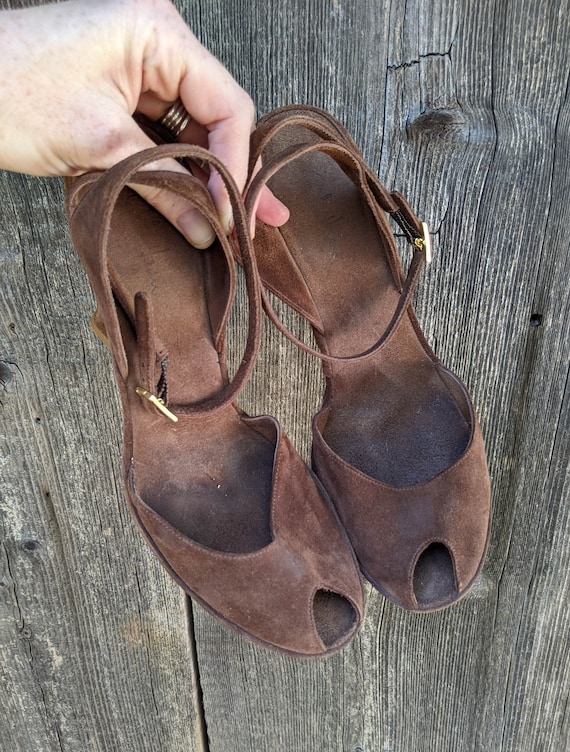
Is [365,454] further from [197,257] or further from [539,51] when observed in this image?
[539,51]

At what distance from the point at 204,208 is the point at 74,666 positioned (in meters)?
1.10

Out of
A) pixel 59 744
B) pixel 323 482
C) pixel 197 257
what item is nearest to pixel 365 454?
pixel 323 482

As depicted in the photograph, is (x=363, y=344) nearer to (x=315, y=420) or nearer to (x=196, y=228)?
(x=315, y=420)

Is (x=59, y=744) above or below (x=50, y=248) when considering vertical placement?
below

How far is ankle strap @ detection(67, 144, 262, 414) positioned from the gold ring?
0.41 ft

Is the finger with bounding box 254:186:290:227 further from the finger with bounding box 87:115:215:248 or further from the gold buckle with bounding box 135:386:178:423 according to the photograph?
the gold buckle with bounding box 135:386:178:423

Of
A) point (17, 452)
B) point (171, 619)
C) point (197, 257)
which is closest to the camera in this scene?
point (197, 257)

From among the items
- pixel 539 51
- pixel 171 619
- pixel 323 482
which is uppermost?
pixel 539 51

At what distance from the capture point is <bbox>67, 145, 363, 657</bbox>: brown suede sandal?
2.66 feet

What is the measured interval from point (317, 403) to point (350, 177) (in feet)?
1.42

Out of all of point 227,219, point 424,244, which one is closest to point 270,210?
point 227,219

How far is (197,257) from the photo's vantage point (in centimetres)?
90

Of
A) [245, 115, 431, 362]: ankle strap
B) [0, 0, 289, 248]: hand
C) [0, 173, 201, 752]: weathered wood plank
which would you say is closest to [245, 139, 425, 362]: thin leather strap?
[245, 115, 431, 362]: ankle strap

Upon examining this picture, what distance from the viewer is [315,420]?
0.95 meters
